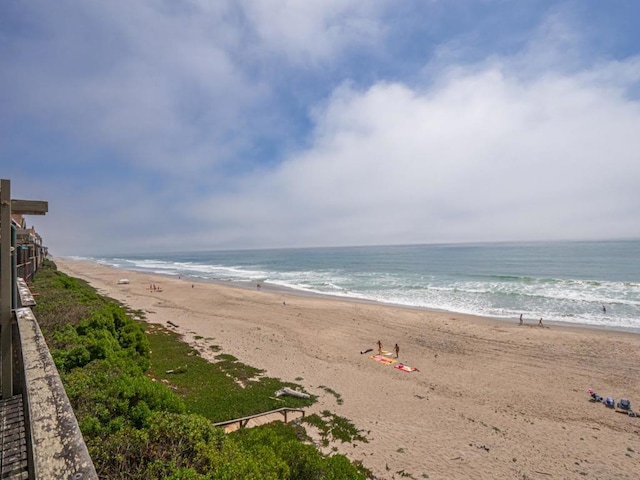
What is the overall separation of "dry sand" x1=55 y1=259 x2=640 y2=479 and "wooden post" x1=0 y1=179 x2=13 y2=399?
8.00 meters

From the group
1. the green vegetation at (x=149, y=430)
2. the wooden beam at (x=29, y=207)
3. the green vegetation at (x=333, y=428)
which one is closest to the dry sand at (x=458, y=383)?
the green vegetation at (x=333, y=428)

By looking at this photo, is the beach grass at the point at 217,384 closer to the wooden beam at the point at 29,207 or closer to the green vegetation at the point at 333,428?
the green vegetation at the point at 333,428

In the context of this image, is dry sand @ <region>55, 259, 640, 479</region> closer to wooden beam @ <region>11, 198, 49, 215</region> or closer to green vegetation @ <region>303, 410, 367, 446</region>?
green vegetation @ <region>303, 410, 367, 446</region>

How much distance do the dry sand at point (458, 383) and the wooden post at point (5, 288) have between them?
315 inches

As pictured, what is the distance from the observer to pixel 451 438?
1013cm

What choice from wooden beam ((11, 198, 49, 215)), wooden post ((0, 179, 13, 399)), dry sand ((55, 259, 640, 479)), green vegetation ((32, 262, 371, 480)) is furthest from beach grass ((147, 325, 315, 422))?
wooden beam ((11, 198, 49, 215))

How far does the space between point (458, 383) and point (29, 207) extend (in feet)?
52.1

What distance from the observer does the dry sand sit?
30.3ft

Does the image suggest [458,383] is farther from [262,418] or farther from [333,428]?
[262,418]

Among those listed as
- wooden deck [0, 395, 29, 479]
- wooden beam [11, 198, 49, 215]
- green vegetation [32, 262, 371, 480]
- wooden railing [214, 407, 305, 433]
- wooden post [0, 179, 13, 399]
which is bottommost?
wooden railing [214, 407, 305, 433]

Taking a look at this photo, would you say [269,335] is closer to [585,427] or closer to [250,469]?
[585,427]

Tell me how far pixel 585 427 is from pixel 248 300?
28860 millimetres

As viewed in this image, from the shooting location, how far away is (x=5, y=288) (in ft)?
13.8

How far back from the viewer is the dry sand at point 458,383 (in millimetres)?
9250
